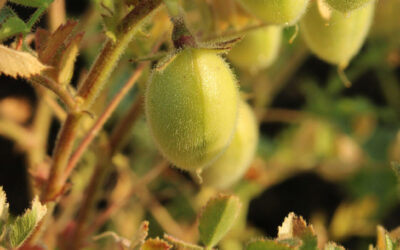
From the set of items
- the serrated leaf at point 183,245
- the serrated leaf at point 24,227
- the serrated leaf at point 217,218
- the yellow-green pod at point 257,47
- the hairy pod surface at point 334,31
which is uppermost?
the yellow-green pod at point 257,47

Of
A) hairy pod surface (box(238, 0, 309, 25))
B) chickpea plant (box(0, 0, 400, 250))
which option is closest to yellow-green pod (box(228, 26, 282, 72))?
chickpea plant (box(0, 0, 400, 250))

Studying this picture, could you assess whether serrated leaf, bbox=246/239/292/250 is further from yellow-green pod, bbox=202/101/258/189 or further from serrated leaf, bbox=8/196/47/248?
yellow-green pod, bbox=202/101/258/189

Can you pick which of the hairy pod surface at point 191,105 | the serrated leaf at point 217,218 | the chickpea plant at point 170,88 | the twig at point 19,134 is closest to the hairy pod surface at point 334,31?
the chickpea plant at point 170,88

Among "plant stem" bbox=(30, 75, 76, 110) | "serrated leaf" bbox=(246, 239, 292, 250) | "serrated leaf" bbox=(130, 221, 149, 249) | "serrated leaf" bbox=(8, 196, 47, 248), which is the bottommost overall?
"serrated leaf" bbox=(8, 196, 47, 248)

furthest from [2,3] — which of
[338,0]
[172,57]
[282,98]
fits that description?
[282,98]

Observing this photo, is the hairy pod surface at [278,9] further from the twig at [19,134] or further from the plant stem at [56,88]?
the twig at [19,134]

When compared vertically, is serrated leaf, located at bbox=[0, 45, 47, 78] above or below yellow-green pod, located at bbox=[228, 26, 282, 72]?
below
